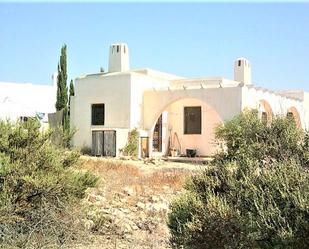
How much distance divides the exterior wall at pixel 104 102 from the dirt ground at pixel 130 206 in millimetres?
8044

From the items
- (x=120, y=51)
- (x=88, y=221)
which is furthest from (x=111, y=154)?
(x=88, y=221)

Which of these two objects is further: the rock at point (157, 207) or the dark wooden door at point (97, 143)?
the dark wooden door at point (97, 143)

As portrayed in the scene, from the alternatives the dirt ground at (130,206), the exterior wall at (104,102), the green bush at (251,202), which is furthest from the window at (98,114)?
the green bush at (251,202)

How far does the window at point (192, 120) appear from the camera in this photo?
2886 centimetres

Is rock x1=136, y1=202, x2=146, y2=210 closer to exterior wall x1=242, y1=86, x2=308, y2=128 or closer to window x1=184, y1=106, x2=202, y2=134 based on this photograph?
exterior wall x1=242, y1=86, x2=308, y2=128

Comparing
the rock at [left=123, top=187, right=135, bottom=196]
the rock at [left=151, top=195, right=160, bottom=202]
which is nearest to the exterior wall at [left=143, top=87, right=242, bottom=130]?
the rock at [left=123, top=187, right=135, bottom=196]

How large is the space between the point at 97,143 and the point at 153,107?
12.4 feet

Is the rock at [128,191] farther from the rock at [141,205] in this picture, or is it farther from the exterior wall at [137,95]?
the exterior wall at [137,95]

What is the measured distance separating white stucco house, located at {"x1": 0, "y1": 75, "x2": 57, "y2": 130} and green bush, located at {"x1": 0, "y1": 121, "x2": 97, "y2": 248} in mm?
22638

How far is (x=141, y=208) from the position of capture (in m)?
11.8

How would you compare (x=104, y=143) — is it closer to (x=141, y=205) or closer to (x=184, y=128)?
(x=184, y=128)

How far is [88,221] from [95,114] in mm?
19304

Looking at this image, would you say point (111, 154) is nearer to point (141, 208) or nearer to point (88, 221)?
point (141, 208)

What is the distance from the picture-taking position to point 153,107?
27.6 m
